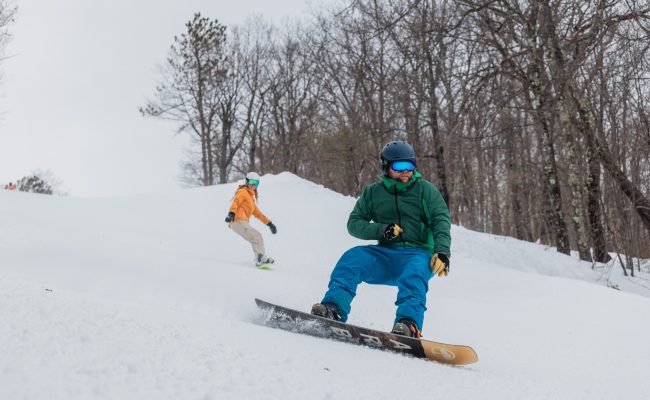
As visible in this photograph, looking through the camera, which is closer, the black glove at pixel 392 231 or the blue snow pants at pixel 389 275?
the blue snow pants at pixel 389 275

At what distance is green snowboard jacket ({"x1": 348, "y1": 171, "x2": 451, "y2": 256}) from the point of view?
4.09 m

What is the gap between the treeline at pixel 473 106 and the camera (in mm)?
8750

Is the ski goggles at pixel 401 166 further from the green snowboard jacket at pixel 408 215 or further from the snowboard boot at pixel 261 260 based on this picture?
the snowboard boot at pixel 261 260

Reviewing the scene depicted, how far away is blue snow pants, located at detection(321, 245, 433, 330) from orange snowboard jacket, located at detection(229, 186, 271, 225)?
14.5ft

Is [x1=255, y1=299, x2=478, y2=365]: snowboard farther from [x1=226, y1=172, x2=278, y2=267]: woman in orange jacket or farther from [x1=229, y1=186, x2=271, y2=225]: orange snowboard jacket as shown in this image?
[x1=229, y1=186, x2=271, y2=225]: orange snowboard jacket

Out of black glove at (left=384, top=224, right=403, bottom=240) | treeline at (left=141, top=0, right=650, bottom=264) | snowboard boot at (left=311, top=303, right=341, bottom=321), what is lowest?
snowboard boot at (left=311, top=303, right=341, bottom=321)

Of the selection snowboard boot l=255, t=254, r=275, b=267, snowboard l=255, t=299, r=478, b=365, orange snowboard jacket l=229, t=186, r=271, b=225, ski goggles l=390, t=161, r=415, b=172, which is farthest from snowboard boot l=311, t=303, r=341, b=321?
orange snowboard jacket l=229, t=186, r=271, b=225

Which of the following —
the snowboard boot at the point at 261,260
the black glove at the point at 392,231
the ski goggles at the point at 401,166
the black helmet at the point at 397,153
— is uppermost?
the black helmet at the point at 397,153

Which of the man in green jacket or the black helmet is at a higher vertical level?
the black helmet

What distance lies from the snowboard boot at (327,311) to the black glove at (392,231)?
0.69 m

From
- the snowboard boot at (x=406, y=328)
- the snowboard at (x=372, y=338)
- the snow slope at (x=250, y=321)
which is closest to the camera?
the snow slope at (x=250, y=321)

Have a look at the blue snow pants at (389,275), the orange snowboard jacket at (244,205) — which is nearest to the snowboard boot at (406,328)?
the blue snow pants at (389,275)

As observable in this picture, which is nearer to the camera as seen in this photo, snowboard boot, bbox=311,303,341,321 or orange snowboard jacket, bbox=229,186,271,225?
snowboard boot, bbox=311,303,341,321

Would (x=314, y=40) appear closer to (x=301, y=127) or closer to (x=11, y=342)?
(x=301, y=127)
